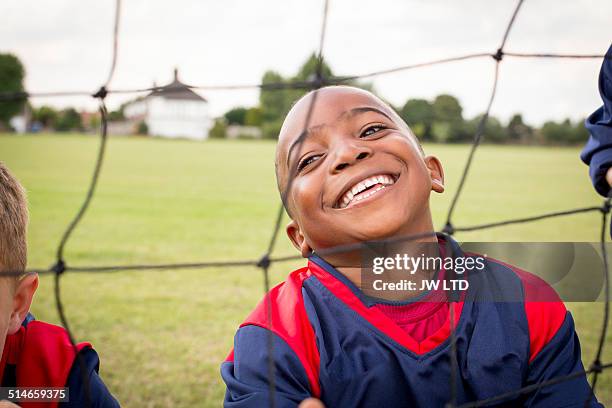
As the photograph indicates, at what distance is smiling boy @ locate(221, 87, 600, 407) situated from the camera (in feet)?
2.91

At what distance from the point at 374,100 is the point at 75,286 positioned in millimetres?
2157

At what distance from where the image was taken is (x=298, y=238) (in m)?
1.11

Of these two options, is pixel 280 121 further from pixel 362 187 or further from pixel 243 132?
pixel 362 187

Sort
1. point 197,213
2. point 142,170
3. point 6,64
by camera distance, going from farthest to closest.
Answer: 1. point 6,64
2. point 142,170
3. point 197,213

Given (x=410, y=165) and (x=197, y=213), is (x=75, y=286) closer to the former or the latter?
(x=410, y=165)

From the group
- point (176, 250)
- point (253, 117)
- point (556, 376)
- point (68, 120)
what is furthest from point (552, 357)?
point (253, 117)

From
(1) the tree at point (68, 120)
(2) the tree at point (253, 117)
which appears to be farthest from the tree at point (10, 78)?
(2) the tree at point (253, 117)

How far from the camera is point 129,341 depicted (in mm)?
2076

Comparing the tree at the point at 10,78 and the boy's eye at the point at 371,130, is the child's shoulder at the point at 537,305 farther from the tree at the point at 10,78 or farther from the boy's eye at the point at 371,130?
the tree at the point at 10,78

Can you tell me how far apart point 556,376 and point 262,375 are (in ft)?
1.40

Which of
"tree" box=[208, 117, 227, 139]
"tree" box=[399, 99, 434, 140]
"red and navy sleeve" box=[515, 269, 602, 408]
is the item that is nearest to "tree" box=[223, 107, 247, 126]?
"tree" box=[208, 117, 227, 139]

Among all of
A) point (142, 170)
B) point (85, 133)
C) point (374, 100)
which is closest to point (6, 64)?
point (85, 133)

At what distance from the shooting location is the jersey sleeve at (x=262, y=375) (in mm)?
843

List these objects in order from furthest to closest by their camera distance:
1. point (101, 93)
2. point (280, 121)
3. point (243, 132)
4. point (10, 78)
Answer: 1. point (243, 132)
2. point (10, 78)
3. point (280, 121)
4. point (101, 93)
